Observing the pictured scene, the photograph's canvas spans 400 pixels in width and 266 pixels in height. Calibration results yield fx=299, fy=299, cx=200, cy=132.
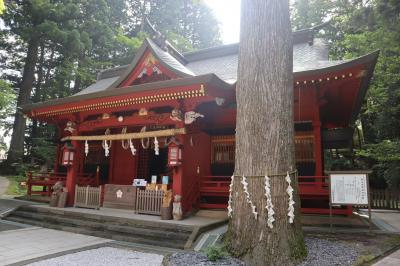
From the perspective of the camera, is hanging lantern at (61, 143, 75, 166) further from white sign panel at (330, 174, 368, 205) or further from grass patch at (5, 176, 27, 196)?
white sign panel at (330, 174, 368, 205)

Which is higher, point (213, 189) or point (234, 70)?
point (234, 70)

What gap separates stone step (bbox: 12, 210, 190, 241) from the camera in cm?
657

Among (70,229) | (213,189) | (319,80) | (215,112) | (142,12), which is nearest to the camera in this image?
(319,80)

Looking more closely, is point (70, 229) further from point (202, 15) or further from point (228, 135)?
point (202, 15)

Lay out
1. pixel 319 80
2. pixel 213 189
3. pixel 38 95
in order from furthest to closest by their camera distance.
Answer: pixel 38 95 → pixel 213 189 → pixel 319 80

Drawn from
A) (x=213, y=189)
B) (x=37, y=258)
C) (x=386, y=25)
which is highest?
(x=386, y=25)

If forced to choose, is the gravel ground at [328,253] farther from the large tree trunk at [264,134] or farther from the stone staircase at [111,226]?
the stone staircase at [111,226]

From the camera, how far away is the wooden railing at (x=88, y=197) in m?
9.06

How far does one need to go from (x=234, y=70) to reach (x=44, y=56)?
70.2 ft

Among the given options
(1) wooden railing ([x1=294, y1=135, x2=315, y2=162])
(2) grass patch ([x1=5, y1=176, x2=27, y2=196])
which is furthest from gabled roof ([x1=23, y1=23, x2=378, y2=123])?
(2) grass patch ([x1=5, y1=176, x2=27, y2=196])

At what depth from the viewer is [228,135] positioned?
9633 mm

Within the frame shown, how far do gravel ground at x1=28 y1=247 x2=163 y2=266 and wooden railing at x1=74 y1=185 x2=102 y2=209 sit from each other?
3.30 metres

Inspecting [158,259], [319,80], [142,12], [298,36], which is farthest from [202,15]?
[158,259]

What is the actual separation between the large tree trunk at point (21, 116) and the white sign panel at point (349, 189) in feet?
63.2
